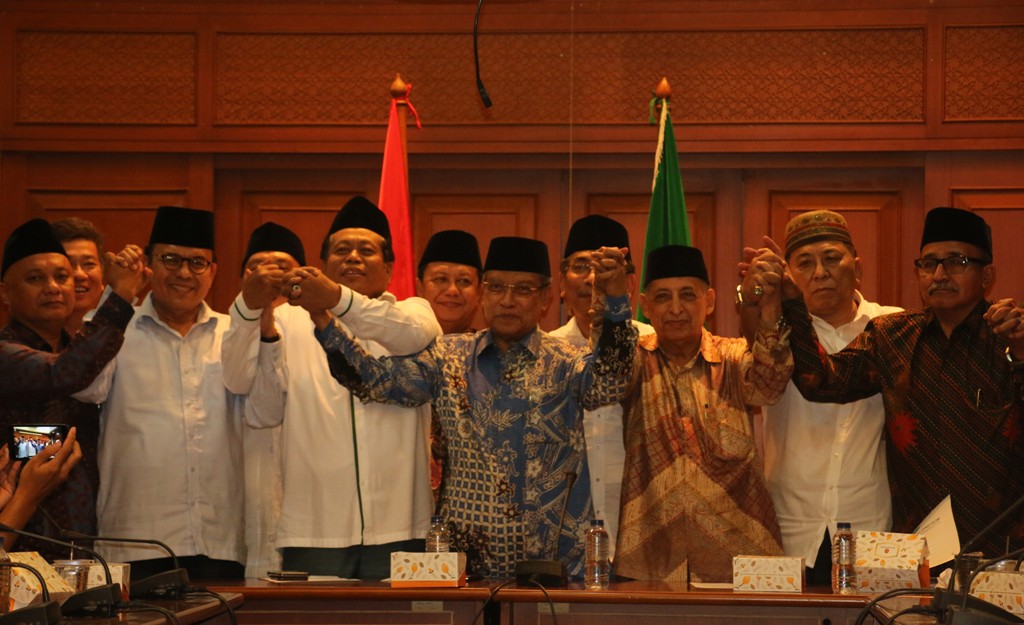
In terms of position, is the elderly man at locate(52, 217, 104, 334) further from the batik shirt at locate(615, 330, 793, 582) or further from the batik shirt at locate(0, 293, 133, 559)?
the batik shirt at locate(615, 330, 793, 582)

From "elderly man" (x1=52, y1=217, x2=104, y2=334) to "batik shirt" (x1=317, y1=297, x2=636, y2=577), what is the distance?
1.20 metres

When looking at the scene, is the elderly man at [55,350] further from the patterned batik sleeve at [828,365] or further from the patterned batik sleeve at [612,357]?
the patterned batik sleeve at [828,365]

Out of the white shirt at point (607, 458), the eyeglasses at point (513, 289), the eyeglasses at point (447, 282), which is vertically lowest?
the white shirt at point (607, 458)

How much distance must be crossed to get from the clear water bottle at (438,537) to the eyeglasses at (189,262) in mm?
1239

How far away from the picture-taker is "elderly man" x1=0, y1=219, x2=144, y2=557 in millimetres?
3627

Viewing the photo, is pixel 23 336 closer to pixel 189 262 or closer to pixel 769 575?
pixel 189 262

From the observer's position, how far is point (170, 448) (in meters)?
3.92

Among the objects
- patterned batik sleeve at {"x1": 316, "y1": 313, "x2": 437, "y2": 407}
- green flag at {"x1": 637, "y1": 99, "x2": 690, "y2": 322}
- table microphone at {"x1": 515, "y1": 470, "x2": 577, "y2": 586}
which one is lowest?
table microphone at {"x1": 515, "y1": 470, "x2": 577, "y2": 586}

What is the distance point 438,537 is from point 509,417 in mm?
427

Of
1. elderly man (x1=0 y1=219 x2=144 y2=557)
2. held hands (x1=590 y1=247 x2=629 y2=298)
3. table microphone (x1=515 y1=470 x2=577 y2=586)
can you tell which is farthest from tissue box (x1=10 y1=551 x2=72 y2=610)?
held hands (x1=590 y1=247 x2=629 y2=298)

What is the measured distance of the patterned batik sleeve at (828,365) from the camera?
372cm

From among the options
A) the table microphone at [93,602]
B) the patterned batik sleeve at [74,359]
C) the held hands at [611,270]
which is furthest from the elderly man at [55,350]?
the held hands at [611,270]

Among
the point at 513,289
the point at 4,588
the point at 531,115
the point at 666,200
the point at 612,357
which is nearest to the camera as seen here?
the point at 4,588

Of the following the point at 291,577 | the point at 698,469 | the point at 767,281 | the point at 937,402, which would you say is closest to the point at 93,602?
the point at 291,577
